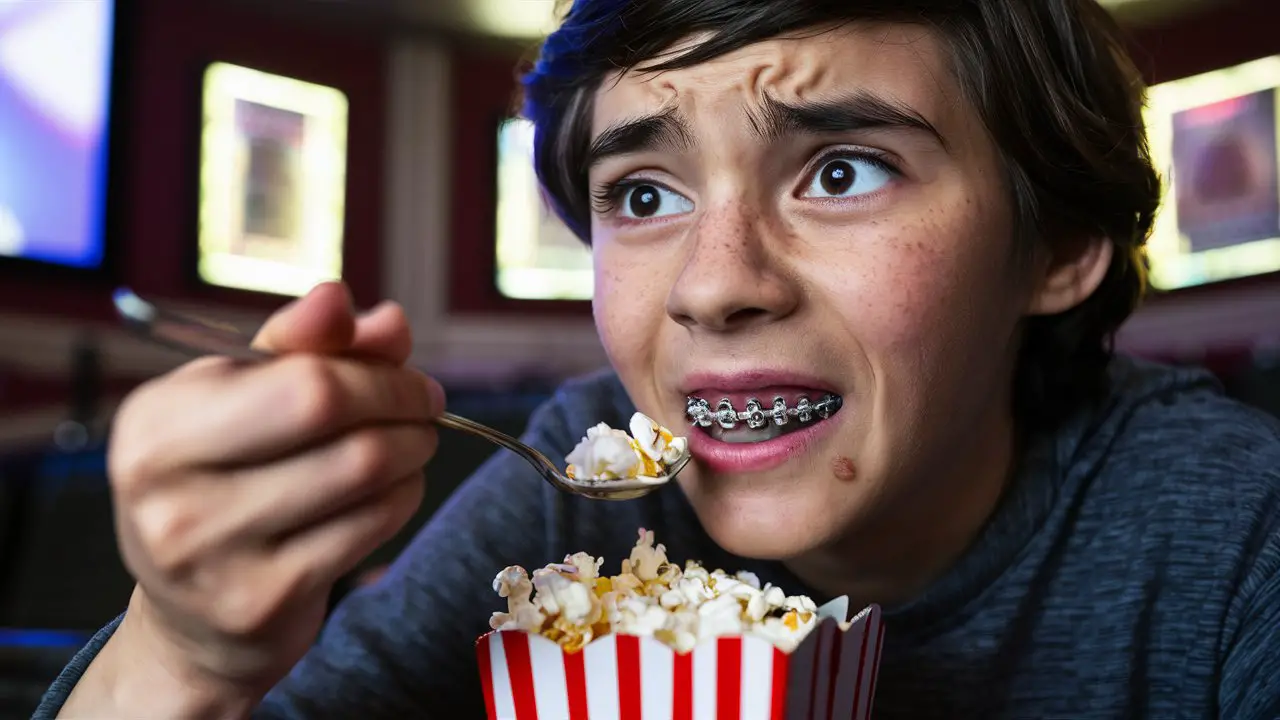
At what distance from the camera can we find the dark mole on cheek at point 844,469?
997 mm

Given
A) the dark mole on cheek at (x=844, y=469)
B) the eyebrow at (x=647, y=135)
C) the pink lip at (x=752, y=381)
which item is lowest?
A: the dark mole on cheek at (x=844, y=469)

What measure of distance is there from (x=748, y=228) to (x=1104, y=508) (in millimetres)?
608

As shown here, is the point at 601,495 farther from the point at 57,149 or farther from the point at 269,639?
the point at 57,149

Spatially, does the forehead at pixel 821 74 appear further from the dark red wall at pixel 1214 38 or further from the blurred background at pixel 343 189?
the dark red wall at pixel 1214 38

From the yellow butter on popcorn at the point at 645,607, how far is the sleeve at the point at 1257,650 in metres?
0.55

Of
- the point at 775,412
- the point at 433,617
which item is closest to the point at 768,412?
the point at 775,412

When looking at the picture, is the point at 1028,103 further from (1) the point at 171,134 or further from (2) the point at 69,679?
(1) the point at 171,134

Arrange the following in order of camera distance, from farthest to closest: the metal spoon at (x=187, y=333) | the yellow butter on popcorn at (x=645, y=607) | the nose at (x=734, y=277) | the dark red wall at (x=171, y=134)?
the dark red wall at (x=171, y=134) → the nose at (x=734, y=277) → the yellow butter on popcorn at (x=645, y=607) → the metal spoon at (x=187, y=333)

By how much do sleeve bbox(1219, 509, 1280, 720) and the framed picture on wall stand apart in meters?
4.02

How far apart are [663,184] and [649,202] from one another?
0.04m

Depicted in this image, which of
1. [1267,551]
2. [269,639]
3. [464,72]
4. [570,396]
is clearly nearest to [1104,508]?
[1267,551]

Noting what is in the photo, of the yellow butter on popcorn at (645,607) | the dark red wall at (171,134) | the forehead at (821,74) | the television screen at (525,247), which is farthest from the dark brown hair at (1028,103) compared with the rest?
the television screen at (525,247)

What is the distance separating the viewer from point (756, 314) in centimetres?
97

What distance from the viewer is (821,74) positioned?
100 cm
